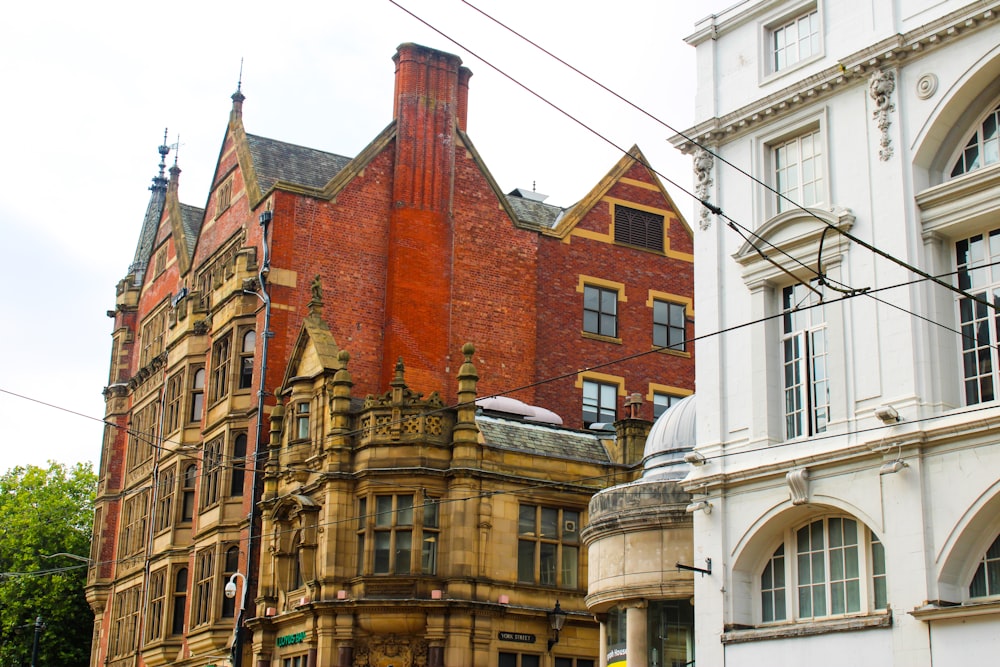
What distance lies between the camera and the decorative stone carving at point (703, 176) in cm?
2624

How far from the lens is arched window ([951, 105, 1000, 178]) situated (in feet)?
72.9

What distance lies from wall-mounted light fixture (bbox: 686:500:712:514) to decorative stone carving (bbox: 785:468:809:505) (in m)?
2.13

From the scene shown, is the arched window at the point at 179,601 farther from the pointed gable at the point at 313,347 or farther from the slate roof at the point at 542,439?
the slate roof at the point at 542,439

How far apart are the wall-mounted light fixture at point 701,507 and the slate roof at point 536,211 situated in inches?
929

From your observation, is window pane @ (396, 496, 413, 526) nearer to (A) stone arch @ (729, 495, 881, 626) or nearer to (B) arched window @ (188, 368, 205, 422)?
(A) stone arch @ (729, 495, 881, 626)

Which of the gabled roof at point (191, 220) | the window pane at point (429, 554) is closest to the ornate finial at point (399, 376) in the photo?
the window pane at point (429, 554)

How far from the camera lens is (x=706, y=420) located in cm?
2508

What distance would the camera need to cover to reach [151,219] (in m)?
67.4

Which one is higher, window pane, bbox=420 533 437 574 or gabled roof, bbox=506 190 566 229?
gabled roof, bbox=506 190 566 229

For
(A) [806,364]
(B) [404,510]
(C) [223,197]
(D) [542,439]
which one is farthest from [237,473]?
→ (A) [806,364]

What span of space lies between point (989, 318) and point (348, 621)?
18932 mm

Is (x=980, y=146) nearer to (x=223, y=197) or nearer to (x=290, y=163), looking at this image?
(x=290, y=163)

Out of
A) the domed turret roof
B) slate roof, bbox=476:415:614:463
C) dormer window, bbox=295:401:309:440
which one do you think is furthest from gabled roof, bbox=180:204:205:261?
the domed turret roof

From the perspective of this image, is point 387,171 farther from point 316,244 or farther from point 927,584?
point 927,584
